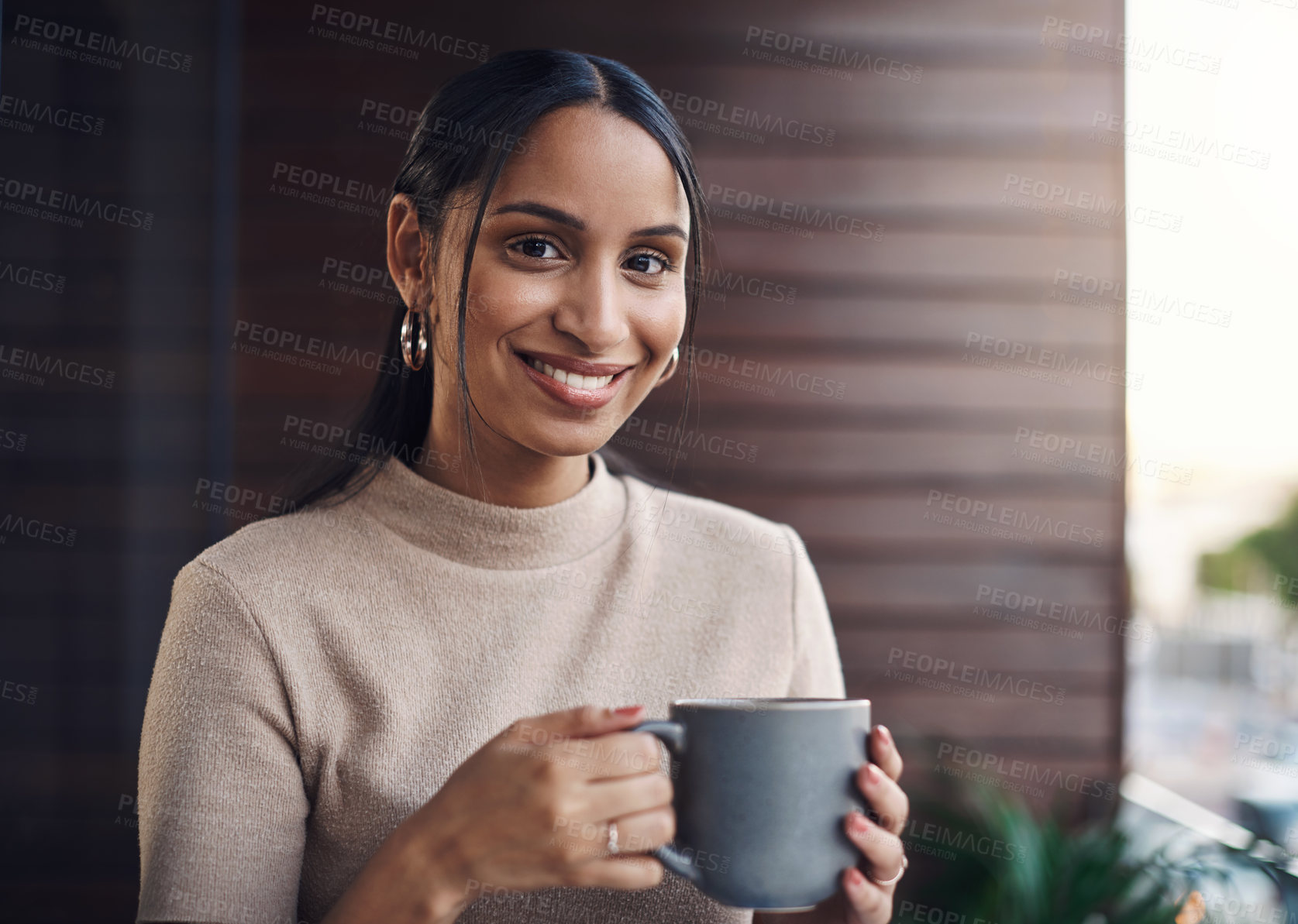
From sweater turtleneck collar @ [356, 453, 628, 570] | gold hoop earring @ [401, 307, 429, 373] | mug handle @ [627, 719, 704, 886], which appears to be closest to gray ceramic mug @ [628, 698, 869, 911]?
mug handle @ [627, 719, 704, 886]

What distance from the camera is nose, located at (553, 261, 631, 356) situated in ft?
3.17

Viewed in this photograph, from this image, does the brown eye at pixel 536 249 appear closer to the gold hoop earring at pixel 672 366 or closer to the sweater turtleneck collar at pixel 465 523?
the gold hoop earring at pixel 672 366

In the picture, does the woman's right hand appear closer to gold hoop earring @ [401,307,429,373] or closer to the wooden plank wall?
gold hoop earring @ [401,307,429,373]

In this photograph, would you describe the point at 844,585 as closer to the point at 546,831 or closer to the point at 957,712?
the point at 957,712

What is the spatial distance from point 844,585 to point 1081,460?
689 mm

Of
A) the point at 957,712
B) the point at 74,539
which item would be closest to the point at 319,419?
the point at 74,539

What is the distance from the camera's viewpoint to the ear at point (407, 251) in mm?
1108

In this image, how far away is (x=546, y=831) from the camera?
0.70m

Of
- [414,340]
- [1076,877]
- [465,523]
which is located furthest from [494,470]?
[1076,877]

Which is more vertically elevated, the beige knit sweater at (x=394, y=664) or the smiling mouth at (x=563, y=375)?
the smiling mouth at (x=563, y=375)

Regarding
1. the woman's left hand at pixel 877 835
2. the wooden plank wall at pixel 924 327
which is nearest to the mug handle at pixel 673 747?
the woman's left hand at pixel 877 835

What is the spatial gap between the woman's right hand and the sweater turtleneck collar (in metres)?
0.40

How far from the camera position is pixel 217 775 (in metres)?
0.90

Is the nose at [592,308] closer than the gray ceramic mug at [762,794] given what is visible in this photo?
No
